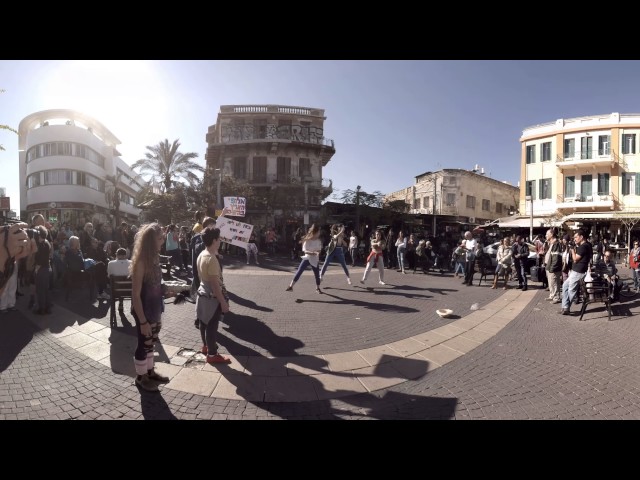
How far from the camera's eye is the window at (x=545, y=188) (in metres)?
25.7

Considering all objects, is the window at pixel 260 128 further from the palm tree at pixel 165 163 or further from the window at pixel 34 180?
the window at pixel 34 180

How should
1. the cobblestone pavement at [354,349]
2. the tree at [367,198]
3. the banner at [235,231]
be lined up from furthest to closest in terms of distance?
the tree at [367,198] → the banner at [235,231] → the cobblestone pavement at [354,349]

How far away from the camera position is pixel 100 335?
4176 mm

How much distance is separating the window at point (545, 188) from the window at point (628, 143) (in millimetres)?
5265

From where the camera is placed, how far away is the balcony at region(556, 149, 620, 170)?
2278 cm

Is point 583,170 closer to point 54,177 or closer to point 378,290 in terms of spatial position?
point 378,290

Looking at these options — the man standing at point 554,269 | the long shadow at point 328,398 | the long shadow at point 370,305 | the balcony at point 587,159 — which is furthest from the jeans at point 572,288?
the balcony at point 587,159

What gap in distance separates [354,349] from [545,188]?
3113 centimetres

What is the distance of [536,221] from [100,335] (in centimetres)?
2782

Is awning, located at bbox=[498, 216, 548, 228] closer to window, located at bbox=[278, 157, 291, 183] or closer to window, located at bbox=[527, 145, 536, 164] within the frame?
window, located at bbox=[527, 145, 536, 164]

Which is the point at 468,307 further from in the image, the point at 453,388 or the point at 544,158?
the point at 544,158

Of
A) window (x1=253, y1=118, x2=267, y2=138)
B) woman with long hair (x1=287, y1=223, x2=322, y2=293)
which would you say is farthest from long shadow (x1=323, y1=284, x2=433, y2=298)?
window (x1=253, y1=118, x2=267, y2=138)

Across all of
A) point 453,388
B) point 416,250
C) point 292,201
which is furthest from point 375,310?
point 292,201

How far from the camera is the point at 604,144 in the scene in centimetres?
2342
